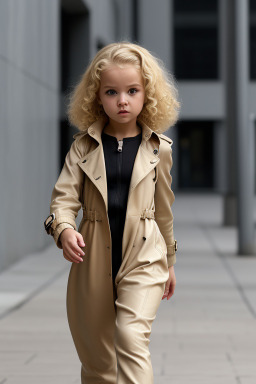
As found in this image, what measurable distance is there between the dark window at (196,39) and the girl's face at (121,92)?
Result: 114 feet

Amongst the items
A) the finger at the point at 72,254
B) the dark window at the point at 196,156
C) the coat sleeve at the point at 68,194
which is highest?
the coat sleeve at the point at 68,194

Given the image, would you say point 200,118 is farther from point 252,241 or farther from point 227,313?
point 227,313

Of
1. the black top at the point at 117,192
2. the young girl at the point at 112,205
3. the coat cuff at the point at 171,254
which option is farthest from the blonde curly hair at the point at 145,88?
the coat cuff at the point at 171,254

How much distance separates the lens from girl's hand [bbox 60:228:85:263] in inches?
139

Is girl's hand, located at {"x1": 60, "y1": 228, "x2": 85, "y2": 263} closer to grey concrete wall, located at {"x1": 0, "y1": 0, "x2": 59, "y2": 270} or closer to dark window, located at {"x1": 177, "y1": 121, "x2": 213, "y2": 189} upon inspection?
grey concrete wall, located at {"x1": 0, "y1": 0, "x2": 59, "y2": 270}

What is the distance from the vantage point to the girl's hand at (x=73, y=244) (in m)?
3.54

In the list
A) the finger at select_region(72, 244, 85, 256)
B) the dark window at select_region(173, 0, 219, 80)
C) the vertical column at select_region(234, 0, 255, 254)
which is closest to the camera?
the finger at select_region(72, 244, 85, 256)

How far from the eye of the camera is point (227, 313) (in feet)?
26.9

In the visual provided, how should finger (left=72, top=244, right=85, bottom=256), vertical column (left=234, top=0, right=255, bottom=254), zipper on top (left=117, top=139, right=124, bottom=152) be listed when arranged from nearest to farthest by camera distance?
finger (left=72, top=244, right=85, bottom=256), zipper on top (left=117, top=139, right=124, bottom=152), vertical column (left=234, top=0, right=255, bottom=254)

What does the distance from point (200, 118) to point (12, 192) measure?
25840 mm

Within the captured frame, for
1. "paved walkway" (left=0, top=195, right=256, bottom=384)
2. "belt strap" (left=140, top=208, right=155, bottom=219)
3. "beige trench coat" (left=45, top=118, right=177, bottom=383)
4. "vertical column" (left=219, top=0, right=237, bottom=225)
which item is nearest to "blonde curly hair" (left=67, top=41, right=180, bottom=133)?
"beige trench coat" (left=45, top=118, right=177, bottom=383)

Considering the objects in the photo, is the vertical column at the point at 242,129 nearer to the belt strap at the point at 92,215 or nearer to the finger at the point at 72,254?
the belt strap at the point at 92,215

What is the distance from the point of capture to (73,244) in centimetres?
355

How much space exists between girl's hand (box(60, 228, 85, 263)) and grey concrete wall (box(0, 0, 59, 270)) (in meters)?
8.25
